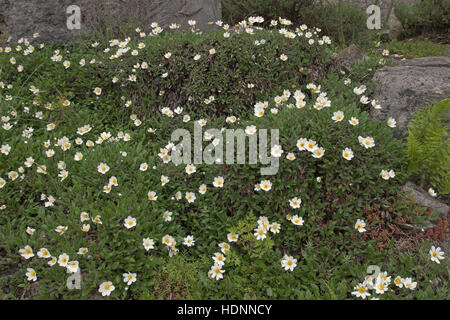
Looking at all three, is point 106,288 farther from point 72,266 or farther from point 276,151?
point 276,151

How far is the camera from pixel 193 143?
373 cm

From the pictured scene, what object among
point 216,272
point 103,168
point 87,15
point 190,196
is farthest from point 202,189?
point 87,15

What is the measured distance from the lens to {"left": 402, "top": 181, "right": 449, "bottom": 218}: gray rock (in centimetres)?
311

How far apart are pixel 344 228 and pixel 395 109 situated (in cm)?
145

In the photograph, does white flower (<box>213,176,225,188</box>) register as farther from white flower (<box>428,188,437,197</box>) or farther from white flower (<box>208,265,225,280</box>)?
white flower (<box>428,188,437,197</box>)

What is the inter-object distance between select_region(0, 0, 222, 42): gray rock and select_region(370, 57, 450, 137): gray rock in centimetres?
294

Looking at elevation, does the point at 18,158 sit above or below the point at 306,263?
above

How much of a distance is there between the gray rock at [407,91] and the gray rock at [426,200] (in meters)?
0.58

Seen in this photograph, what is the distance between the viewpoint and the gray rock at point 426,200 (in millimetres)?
3109

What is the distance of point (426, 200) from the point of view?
10.3 ft

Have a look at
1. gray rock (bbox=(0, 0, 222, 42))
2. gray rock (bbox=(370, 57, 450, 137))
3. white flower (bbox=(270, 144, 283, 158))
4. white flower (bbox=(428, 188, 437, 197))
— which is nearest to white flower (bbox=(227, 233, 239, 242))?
white flower (bbox=(270, 144, 283, 158))

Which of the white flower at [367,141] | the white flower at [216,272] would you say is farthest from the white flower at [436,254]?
the white flower at [216,272]

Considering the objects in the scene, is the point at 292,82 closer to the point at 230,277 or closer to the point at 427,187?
the point at 427,187
